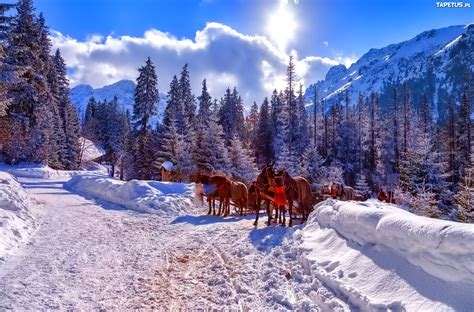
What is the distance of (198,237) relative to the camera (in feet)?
35.6

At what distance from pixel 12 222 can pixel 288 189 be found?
7622 mm

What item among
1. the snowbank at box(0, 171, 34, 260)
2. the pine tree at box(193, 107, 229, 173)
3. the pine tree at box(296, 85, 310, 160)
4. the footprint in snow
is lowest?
the footprint in snow

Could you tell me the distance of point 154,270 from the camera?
7742 mm

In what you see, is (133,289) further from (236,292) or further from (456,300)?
(456,300)

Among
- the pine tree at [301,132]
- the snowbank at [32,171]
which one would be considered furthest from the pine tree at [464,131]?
the snowbank at [32,171]

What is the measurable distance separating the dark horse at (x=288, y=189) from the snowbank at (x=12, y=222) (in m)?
6.65

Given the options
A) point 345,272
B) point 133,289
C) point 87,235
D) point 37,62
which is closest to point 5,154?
point 37,62

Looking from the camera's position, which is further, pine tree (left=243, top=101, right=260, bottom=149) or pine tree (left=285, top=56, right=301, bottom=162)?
pine tree (left=243, top=101, right=260, bottom=149)

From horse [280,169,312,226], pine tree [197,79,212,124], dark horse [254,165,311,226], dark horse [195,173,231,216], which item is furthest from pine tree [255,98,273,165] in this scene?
dark horse [254,165,311,226]

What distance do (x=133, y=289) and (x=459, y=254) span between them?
16.6 ft

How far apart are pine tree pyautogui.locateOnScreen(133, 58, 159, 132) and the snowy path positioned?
129 ft

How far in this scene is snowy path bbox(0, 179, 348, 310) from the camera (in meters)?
6.04

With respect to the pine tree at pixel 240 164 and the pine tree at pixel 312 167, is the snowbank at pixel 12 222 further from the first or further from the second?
the pine tree at pixel 312 167

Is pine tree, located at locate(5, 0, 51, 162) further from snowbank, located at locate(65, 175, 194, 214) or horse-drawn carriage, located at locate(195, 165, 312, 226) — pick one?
horse-drawn carriage, located at locate(195, 165, 312, 226)
